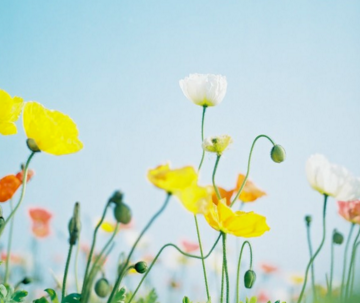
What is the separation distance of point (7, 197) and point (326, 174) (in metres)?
0.82

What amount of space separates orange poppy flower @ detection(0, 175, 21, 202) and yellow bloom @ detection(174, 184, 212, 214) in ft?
1.50

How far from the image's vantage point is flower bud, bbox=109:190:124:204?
88cm

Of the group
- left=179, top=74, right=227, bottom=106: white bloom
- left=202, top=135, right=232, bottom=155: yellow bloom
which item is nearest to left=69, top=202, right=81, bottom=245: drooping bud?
left=202, top=135, right=232, bottom=155: yellow bloom

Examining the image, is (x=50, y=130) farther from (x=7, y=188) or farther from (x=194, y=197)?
(x=194, y=197)

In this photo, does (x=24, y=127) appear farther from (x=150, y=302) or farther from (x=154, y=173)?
(x=150, y=302)

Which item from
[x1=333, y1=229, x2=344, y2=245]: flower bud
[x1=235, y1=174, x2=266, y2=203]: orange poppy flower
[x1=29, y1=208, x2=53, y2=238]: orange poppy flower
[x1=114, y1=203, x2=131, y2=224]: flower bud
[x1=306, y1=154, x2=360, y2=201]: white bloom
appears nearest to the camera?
[x1=114, y1=203, x2=131, y2=224]: flower bud

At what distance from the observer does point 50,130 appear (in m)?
1.12

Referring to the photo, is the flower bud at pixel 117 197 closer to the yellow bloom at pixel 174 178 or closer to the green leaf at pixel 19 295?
the yellow bloom at pixel 174 178

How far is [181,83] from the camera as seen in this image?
5.10 feet

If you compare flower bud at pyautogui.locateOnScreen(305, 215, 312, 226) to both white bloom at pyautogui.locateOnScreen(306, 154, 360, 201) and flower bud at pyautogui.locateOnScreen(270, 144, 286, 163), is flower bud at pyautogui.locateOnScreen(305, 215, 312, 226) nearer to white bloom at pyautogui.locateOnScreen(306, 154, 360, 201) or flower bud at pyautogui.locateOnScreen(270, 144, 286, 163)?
white bloom at pyautogui.locateOnScreen(306, 154, 360, 201)

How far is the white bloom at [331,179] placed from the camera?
1.42 m

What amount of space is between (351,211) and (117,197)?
1.10 m

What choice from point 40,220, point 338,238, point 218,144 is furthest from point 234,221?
point 40,220

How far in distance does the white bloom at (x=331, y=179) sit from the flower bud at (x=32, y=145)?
2.44ft
